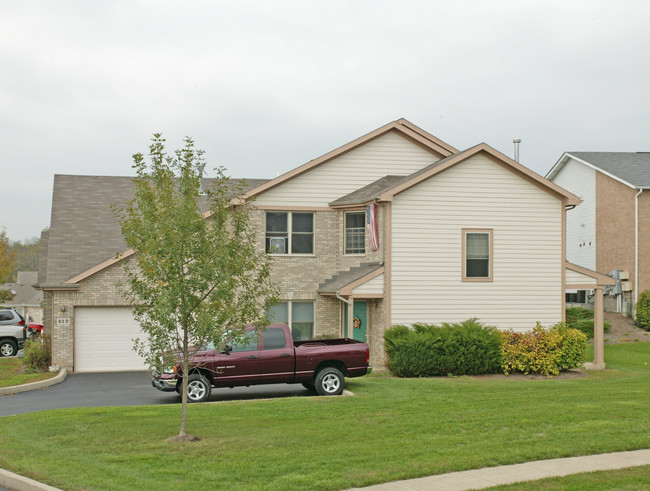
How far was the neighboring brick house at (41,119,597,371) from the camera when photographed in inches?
883

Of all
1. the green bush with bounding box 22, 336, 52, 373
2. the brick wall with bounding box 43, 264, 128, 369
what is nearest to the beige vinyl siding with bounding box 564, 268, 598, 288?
the brick wall with bounding box 43, 264, 128, 369

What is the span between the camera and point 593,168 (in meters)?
39.0

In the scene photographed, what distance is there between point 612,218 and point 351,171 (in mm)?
18329

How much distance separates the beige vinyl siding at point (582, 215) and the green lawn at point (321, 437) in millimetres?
24651

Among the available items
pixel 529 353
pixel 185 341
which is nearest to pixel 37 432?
pixel 185 341

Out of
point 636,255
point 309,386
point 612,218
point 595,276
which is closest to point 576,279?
point 595,276

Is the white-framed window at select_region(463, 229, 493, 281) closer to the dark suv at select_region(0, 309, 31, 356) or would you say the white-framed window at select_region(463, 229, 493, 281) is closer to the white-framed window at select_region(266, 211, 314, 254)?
the white-framed window at select_region(266, 211, 314, 254)

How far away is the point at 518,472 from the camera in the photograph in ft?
29.9

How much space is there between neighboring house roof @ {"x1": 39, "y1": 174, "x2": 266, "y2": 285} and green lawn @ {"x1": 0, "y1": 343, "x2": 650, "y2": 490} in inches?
507

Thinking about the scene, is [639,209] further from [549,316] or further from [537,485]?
[537,485]

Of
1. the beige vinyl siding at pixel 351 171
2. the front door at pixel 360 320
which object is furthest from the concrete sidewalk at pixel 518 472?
the beige vinyl siding at pixel 351 171

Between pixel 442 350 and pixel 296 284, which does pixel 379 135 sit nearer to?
pixel 296 284

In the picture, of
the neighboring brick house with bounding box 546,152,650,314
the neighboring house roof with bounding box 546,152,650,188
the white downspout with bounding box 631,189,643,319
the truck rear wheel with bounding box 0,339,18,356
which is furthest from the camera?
the neighboring house roof with bounding box 546,152,650,188

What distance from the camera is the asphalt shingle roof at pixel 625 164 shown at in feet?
119
